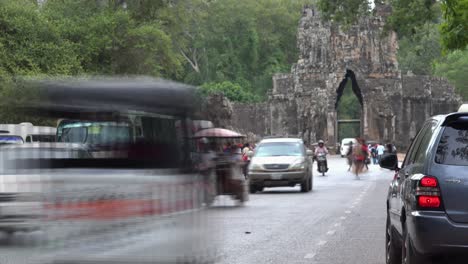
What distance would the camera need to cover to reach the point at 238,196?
1014 inches

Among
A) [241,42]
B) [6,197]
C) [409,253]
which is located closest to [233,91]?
[241,42]

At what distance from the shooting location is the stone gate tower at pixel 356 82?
80.1 meters

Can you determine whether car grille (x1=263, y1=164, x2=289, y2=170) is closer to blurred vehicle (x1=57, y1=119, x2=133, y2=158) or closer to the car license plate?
the car license plate

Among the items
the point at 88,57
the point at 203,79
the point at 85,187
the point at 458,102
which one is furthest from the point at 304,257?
the point at 203,79

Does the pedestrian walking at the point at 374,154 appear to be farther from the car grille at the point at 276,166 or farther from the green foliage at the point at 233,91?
the car grille at the point at 276,166

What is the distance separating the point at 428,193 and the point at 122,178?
9.28ft

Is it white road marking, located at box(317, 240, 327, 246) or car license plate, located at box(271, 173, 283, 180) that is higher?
car license plate, located at box(271, 173, 283, 180)

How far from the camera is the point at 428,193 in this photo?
8.78 m

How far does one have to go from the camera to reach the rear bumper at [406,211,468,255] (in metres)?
8.66

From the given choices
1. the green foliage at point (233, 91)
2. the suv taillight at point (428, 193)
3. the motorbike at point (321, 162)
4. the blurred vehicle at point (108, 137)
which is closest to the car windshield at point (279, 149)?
the motorbike at point (321, 162)

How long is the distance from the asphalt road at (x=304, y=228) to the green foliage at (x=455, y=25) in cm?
416

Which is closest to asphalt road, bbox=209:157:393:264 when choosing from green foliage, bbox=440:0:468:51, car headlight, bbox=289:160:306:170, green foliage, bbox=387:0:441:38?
car headlight, bbox=289:160:306:170

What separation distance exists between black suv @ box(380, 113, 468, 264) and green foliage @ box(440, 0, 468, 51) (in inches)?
451

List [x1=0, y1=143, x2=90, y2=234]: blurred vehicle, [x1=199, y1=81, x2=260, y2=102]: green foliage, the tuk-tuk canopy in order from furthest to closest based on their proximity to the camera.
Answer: [x1=199, y1=81, x2=260, y2=102]: green foliage < [x1=0, y1=143, x2=90, y2=234]: blurred vehicle < the tuk-tuk canopy
